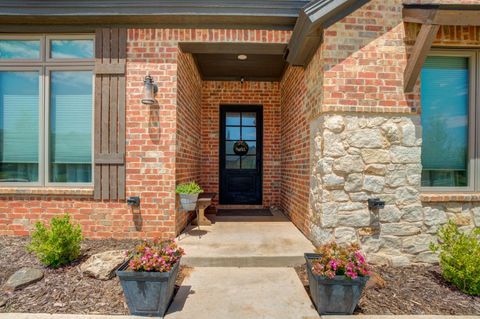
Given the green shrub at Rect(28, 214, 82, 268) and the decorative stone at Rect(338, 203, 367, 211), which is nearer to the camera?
the green shrub at Rect(28, 214, 82, 268)

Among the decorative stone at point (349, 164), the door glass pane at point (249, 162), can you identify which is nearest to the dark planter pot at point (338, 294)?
the decorative stone at point (349, 164)

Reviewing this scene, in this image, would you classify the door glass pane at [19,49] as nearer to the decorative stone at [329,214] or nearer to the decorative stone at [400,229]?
the decorative stone at [329,214]

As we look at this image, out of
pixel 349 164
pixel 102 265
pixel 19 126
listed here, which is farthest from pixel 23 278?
pixel 349 164

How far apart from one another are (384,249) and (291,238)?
1200mm

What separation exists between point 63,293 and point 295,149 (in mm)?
3785

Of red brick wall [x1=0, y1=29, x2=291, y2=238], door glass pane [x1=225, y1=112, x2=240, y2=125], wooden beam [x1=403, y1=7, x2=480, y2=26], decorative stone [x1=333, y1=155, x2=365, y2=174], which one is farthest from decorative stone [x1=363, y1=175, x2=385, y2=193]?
door glass pane [x1=225, y1=112, x2=240, y2=125]

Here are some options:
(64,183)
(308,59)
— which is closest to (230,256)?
(64,183)

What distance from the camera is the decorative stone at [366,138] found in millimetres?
3227

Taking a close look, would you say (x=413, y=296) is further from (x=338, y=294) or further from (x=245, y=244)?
(x=245, y=244)

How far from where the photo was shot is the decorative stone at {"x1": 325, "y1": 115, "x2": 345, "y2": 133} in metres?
3.20

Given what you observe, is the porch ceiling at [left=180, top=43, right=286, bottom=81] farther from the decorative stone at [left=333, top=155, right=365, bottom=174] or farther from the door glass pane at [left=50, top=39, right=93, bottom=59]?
the decorative stone at [left=333, top=155, right=365, bottom=174]

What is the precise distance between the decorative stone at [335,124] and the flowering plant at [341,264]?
1448 millimetres

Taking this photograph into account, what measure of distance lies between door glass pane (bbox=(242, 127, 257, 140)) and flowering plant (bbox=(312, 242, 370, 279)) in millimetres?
4132

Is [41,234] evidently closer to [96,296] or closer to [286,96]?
[96,296]
